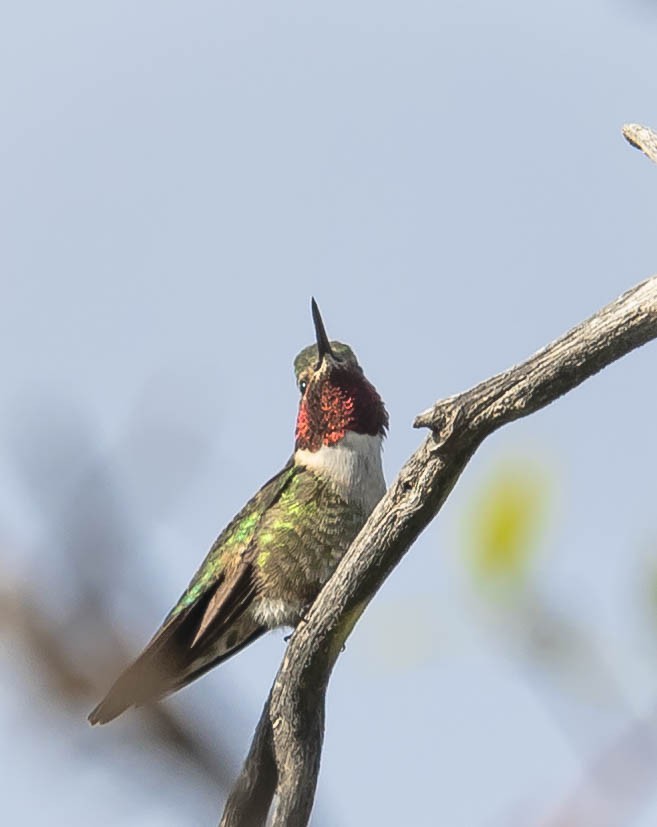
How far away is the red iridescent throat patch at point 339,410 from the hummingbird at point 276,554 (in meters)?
0.02

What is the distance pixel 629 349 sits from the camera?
368 centimetres

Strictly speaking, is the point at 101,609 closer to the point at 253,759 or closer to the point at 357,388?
the point at 253,759

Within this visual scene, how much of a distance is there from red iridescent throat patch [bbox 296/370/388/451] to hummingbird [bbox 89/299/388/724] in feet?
0.06

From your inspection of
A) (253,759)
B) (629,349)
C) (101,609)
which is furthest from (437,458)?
(101,609)

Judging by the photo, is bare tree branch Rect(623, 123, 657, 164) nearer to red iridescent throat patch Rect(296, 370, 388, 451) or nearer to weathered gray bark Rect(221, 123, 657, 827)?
weathered gray bark Rect(221, 123, 657, 827)

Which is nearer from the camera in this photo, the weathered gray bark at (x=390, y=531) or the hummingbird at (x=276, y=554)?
the weathered gray bark at (x=390, y=531)

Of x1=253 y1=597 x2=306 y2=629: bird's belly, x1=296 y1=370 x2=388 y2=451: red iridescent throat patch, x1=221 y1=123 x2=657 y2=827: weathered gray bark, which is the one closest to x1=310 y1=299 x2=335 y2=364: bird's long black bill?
x1=296 y1=370 x2=388 y2=451: red iridescent throat patch

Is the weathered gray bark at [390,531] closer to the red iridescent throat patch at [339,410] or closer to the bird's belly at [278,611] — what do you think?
the bird's belly at [278,611]

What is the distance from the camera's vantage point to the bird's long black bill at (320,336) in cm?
645

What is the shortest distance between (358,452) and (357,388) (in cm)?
49

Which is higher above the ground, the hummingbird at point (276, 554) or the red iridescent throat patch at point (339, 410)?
the red iridescent throat patch at point (339, 410)

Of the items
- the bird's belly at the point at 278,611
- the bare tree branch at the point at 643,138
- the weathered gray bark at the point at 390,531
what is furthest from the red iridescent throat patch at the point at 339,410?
the bare tree branch at the point at 643,138

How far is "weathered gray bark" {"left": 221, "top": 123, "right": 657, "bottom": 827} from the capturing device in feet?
12.0

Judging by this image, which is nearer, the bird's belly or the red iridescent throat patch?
the bird's belly
